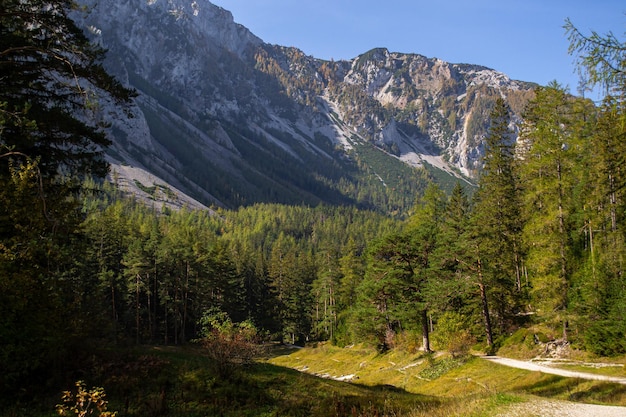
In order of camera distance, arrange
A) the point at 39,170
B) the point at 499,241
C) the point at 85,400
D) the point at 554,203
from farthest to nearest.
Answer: the point at 499,241 → the point at 554,203 → the point at 85,400 → the point at 39,170

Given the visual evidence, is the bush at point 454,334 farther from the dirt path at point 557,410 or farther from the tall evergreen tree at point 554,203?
the dirt path at point 557,410

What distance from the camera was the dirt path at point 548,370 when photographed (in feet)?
69.8

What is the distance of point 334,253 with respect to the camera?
3403 inches

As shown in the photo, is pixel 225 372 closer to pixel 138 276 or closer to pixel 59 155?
pixel 59 155

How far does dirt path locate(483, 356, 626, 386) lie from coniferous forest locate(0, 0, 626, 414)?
3517 millimetres

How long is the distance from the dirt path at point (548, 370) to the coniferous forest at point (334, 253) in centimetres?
352

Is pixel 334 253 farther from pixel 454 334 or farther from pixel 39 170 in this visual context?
pixel 39 170

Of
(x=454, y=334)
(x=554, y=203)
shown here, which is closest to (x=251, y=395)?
(x=554, y=203)

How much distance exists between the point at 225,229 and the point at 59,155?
182m

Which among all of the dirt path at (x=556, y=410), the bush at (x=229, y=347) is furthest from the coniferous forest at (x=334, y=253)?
the dirt path at (x=556, y=410)

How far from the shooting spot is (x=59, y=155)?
1691 cm

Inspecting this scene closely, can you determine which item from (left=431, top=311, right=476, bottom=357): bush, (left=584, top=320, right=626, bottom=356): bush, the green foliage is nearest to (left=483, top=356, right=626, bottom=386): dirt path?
(left=431, top=311, right=476, bottom=357): bush

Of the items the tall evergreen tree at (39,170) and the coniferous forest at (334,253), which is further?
the coniferous forest at (334,253)

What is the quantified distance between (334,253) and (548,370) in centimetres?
6156
